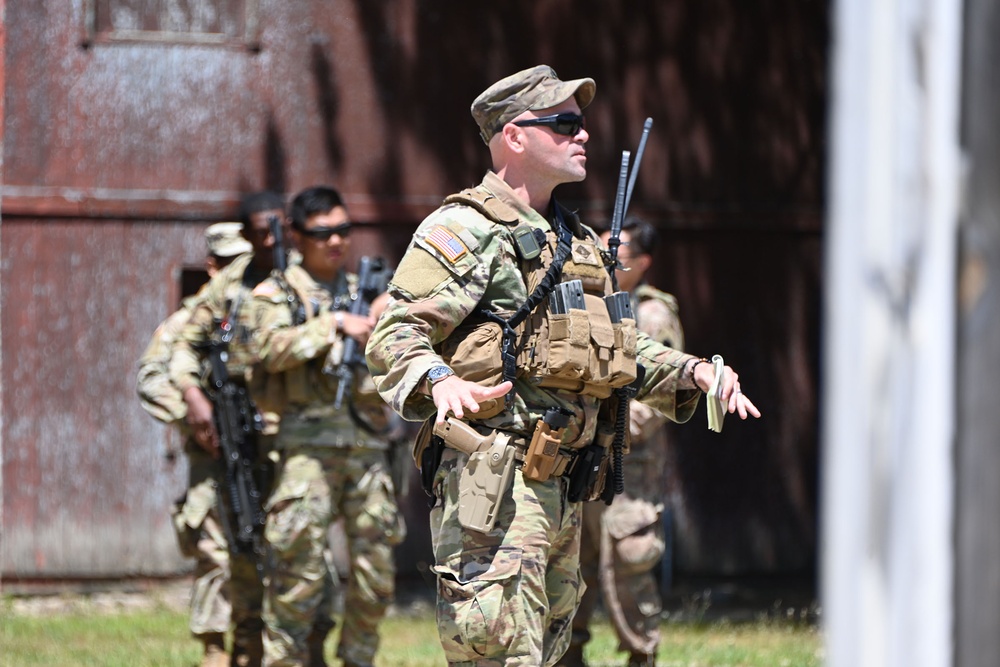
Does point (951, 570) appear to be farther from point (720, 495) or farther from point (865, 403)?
point (720, 495)

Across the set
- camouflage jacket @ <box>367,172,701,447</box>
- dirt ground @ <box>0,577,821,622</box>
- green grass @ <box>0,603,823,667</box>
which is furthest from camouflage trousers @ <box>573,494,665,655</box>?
camouflage jacket @ <box>367,172,701,447</box>

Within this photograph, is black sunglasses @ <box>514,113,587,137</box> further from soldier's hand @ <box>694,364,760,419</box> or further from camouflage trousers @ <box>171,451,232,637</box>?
camouflage trousers @ <box>171,451,232,637</box>

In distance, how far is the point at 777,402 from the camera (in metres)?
10.3

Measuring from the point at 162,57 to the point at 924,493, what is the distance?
27.4ft

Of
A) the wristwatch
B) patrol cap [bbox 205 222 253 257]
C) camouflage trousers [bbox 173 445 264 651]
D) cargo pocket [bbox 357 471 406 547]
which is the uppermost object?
patrol cap [bbox 205 222 253 257]

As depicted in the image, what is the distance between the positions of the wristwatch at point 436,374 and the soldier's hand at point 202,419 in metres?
3.26

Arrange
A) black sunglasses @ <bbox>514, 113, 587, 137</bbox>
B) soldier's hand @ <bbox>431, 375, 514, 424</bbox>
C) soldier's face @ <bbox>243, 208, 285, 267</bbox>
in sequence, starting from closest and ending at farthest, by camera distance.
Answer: soldier's hand @ <bbox>431, 375, 514, 424</bbox>, black sunglasses @ <bbox>514, 113, 587, 137</bbox>, soldier's face @ <bbox>243, 208, 285, 267</bbox>

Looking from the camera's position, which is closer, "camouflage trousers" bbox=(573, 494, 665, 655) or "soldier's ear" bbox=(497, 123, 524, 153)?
"soldier's ear" bbox=(497, 123, 524, 153)

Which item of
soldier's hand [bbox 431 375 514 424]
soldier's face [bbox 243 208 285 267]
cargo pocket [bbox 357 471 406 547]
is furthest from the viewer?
soldier's face [bbox 243 208 285 267]

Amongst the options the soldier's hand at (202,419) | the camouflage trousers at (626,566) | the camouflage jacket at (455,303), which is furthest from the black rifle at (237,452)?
the camouflage jacket at (455,303)

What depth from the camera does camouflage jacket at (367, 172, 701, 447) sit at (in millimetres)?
4141

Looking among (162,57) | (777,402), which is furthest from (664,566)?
(162,57)

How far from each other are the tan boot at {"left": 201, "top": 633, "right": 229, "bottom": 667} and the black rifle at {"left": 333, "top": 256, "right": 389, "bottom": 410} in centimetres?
132

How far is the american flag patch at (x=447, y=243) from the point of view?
4215 mm
